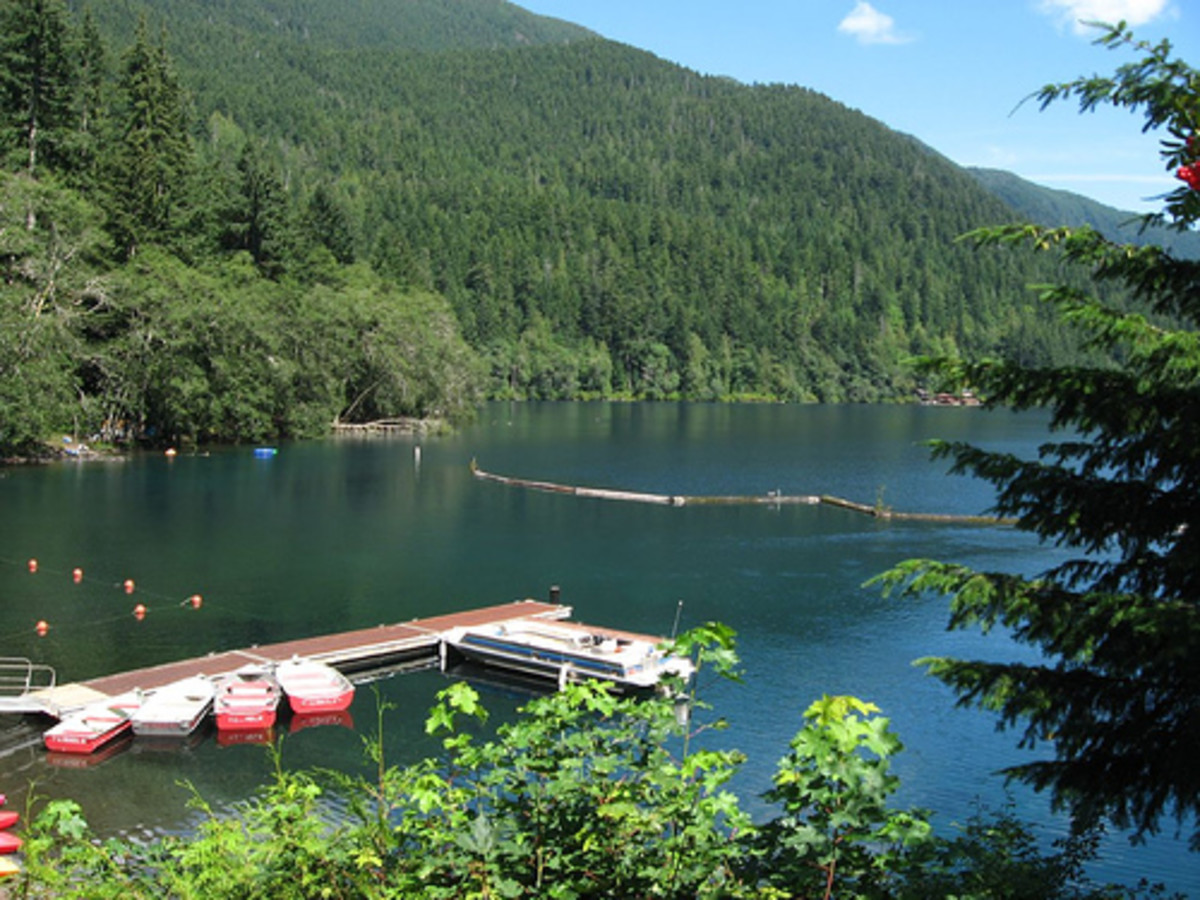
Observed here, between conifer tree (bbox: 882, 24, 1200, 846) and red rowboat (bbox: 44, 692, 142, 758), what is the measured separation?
1986 cm

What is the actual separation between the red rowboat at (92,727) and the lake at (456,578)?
55 centimetres

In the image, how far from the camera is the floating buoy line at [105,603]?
31078 millimetres

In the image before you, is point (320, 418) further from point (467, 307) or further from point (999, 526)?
point (467, 307)

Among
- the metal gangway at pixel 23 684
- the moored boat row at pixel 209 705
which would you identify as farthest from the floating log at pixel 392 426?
the moored boat row at pixel 209 705

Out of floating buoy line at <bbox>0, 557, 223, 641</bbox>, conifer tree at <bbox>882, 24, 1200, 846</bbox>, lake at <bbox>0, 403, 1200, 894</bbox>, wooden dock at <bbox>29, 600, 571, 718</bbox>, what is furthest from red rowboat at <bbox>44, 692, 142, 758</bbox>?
conifer tree at <bbox>882, 24, 1200, 846</bbox>

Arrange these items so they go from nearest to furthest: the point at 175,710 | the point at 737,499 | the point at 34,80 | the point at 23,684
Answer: the point at 175,710, the point at 23,684, the point at 737,499, the point at 34,80

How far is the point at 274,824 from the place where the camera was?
6984 mm

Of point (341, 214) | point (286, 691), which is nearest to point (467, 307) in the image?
point (341, 214)

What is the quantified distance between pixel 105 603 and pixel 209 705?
11943 mm

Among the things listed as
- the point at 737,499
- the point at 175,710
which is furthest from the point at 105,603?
the point at 737,499

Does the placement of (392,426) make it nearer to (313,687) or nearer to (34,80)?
(34,80)

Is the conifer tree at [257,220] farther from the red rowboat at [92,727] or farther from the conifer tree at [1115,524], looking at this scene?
the conifer tree at [1115,524]

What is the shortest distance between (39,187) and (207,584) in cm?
4235

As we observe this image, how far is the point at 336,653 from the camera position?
1134 inches
